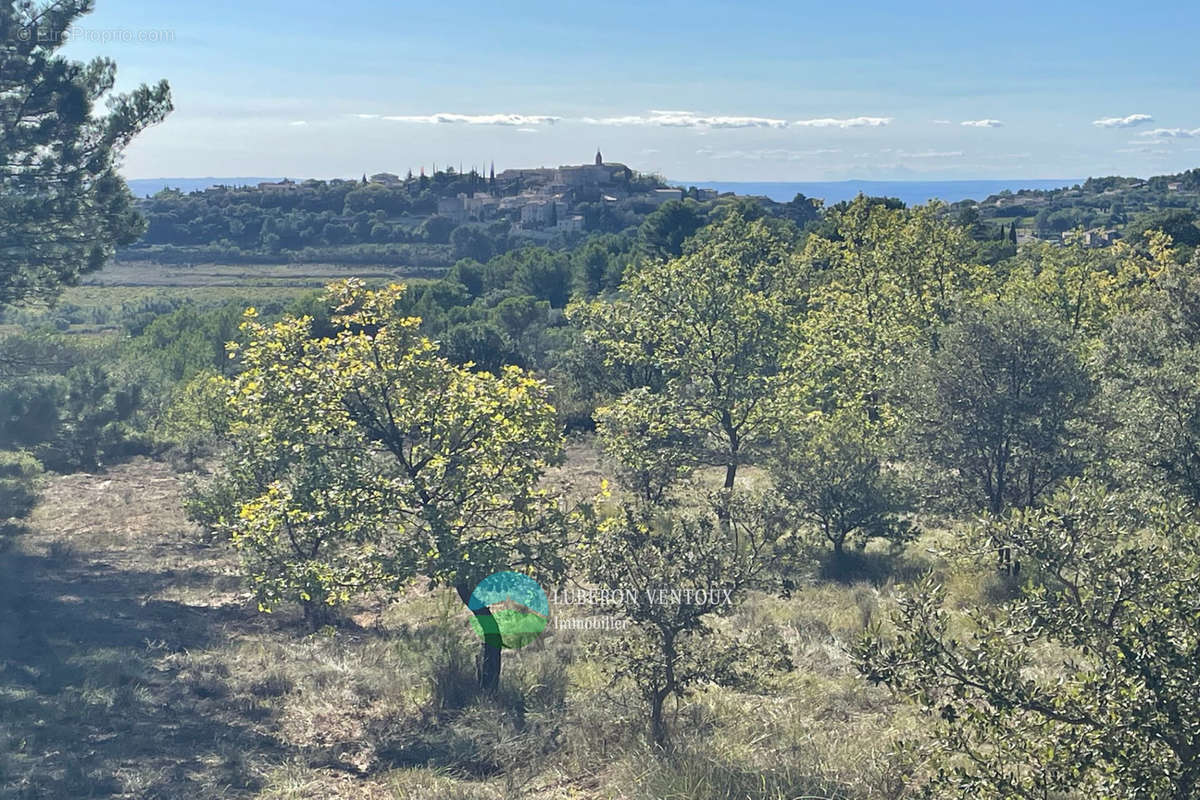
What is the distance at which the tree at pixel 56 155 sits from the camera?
18.3 m

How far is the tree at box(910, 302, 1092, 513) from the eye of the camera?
1656 centimetres

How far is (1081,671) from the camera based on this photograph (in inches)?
237

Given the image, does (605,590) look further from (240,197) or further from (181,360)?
(240,197)

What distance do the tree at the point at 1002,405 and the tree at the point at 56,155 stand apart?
19092 mm

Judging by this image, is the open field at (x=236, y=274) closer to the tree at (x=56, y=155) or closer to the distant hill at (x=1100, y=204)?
the tree at (x=56, y=155)

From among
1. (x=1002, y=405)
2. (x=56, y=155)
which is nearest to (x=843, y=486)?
(x=1002, y=405)

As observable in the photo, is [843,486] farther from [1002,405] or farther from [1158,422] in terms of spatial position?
[1158,422]

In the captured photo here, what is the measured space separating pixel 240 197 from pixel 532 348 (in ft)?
371

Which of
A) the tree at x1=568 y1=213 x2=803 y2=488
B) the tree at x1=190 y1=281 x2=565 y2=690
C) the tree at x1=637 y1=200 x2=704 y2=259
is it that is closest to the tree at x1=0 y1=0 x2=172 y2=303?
the tree at x1=190 y1=281 x2=565 y2=690

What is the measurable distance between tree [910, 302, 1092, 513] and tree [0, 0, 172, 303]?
19.1m

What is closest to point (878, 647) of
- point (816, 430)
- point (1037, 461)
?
point (1037, 461)

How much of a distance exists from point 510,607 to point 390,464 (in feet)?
9.80

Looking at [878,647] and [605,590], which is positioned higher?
[878,647]

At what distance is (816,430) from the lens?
19.6 metres
